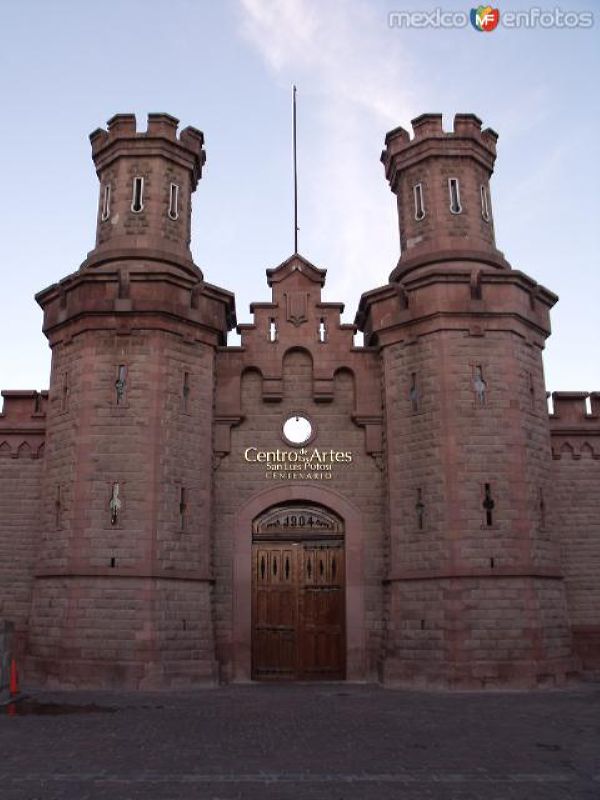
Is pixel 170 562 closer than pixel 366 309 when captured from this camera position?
Yes

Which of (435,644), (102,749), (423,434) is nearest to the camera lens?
(102,749)

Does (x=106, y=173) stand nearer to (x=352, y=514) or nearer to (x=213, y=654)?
(x=352, y=514)

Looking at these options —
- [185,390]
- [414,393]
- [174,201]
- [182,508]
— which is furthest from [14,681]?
[174,201]

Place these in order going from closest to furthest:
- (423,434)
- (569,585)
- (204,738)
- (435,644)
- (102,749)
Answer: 1. (102,749)
2. (204,738)
3. (435,644)
4. (423,434)
5. (569,585)

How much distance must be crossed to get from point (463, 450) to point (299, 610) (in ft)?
20.2

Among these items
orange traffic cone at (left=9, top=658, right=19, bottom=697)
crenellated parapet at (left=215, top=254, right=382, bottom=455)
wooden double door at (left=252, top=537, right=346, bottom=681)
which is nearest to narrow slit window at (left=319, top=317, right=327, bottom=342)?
crenellated parapet at (left=215, top=254, right=382, bottom=455)

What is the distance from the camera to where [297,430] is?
21172mm

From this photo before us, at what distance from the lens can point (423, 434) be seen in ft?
63.7

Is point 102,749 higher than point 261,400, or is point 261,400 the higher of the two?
point 261,400

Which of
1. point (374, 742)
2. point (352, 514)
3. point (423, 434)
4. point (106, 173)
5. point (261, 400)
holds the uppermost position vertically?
point (106, 173)

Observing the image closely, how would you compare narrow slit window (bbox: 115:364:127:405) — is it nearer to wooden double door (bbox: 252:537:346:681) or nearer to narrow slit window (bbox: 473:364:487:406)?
wooden double door (bbox: 252:537:346:681)

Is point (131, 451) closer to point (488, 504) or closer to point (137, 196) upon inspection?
point (137, 196)

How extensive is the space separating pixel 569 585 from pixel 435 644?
5565 millimetres

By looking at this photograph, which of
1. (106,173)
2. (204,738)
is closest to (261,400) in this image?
(106,173)
